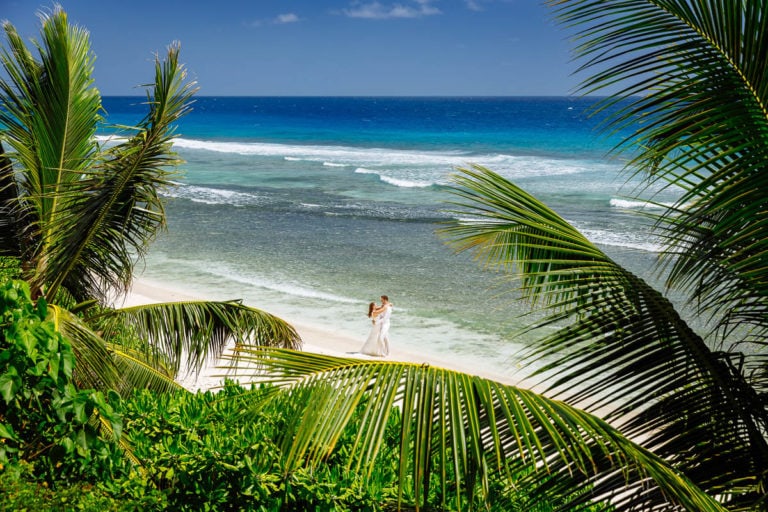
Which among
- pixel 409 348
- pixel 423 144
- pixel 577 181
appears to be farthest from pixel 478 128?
pixel 409 348

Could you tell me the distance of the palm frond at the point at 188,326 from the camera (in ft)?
21.7

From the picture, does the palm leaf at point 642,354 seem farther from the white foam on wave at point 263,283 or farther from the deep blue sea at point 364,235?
the white foam on wave at point 263,283

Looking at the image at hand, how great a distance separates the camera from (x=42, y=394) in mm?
3773

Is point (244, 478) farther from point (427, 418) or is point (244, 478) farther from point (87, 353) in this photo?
point (427, 418)

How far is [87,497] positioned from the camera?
394cm

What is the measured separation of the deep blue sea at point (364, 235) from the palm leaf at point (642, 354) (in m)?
0.46

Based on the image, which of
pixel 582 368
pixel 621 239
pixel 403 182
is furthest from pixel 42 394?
pixel 403 182

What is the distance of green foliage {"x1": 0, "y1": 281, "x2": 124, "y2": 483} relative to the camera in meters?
3.47

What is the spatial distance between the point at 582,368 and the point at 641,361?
0.41m

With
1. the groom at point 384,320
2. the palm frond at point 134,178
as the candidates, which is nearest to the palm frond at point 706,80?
the palm frond at point 134,178

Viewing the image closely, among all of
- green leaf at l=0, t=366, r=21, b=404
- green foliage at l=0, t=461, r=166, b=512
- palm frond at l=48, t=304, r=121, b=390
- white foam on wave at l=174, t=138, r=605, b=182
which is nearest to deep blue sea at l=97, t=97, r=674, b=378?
white foam on wave at l=174, t=138, r=605, b=182

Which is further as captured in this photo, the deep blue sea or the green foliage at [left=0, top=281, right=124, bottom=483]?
the deep blue sea

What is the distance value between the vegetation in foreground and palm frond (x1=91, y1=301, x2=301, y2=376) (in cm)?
84

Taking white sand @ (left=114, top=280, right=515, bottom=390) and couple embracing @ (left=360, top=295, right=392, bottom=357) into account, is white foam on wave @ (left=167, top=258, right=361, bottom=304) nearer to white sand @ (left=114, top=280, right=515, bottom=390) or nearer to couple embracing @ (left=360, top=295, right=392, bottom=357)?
white sand @ (left=114, top=280, right=515, bottom=390)
